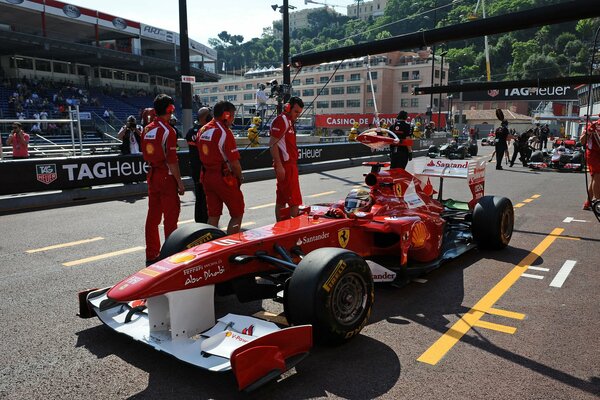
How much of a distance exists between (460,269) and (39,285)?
4614 millimetres

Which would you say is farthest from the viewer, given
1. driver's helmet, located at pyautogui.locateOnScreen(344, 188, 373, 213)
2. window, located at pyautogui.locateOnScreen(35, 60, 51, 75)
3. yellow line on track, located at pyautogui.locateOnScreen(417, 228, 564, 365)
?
window, located at pyautogui.locateOnScreen(35, 60, 51, 75)

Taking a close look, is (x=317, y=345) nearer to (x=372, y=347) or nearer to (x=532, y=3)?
(x=372, y=347)

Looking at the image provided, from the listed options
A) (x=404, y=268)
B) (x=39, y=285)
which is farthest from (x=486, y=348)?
(x=39, y=285)

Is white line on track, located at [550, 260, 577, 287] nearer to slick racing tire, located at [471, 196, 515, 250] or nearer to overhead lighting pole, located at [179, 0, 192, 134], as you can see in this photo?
slick racing tire, located at [471, 196, 515, 250]

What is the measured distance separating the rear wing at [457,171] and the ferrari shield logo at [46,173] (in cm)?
779

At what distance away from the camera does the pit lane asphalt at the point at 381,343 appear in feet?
9.80

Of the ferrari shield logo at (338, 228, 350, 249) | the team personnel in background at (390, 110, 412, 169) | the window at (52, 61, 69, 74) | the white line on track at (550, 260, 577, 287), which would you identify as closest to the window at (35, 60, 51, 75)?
the window at (52, 61, 69, 74)

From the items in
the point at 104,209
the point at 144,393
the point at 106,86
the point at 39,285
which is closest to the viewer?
the point at 144,393

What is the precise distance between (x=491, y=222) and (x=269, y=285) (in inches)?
136

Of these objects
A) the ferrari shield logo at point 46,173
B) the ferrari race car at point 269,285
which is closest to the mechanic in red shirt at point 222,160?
the ferrari race car at point 269,285

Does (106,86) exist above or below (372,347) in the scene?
above

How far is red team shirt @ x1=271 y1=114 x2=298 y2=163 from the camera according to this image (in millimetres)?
6531

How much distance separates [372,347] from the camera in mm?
3557

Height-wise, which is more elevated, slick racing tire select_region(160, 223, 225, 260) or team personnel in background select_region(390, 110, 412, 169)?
team personnel in background select_region(390, 110, 412, 169)
